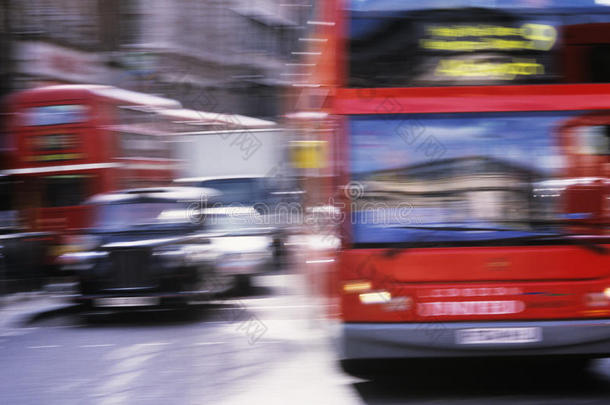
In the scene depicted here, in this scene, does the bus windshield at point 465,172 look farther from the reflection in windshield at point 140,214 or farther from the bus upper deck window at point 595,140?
the reflection in windshield at point 140,214

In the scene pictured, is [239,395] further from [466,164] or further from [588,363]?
[588,363]

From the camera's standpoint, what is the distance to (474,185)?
7199 millimetres

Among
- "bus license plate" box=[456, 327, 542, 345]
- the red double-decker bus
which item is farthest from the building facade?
"bus license plate" box=[456, 327, 542, 345]

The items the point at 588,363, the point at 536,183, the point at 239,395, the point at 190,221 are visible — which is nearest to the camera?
the point at 536,183

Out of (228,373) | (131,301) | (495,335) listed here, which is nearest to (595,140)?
(495,335)

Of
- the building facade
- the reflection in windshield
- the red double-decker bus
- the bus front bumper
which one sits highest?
the building facade

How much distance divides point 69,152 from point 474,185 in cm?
1328

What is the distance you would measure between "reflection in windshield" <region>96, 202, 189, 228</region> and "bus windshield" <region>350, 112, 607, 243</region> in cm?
656

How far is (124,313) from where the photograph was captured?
46.1 feet

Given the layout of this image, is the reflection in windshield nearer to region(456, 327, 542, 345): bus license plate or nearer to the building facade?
region(456, 327, 542, 345): bus license plate

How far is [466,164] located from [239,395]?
230cm

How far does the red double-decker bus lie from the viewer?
7211 mm

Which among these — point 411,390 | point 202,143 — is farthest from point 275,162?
point 411,390

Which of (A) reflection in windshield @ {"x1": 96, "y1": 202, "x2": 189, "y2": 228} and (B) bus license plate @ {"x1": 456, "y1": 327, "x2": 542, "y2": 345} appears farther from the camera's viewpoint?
(A) reflection in windshield @ {"x1": 96, "y1": 202, "x2": 189, "y2": 228}
